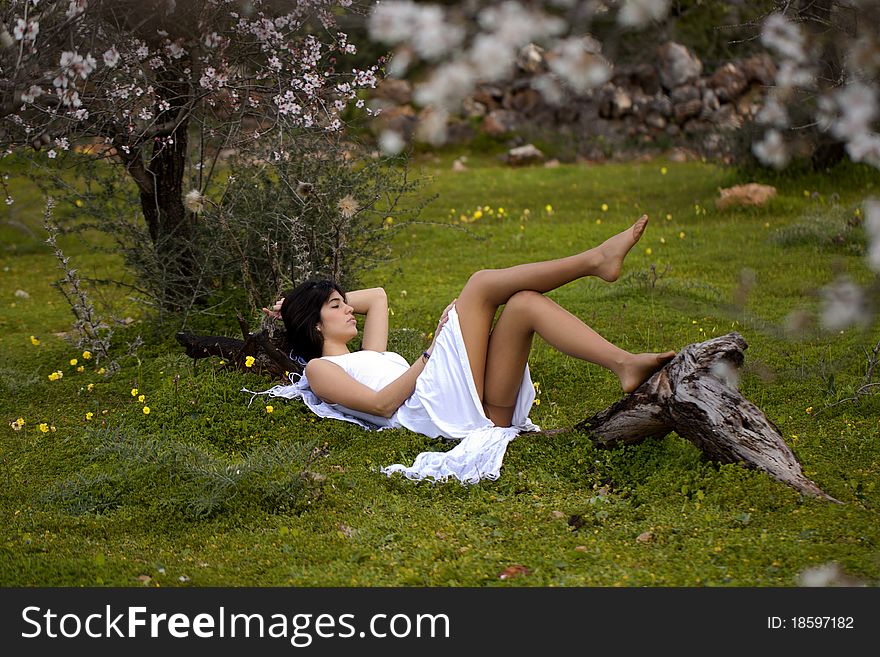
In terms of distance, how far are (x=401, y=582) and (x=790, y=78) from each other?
177 inches

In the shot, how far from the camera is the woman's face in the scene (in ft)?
17.6

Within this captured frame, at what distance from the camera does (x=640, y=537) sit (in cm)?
392

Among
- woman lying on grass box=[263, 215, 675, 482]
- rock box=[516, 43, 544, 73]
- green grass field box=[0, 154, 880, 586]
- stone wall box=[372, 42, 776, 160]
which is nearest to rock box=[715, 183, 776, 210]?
green grass field box=[0, 154, 880, 586]

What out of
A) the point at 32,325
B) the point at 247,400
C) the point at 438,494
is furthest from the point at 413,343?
the point at 32,325

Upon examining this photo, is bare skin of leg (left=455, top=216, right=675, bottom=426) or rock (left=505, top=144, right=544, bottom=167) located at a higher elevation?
rock (left=505, top=144, right=544, bottom=167)

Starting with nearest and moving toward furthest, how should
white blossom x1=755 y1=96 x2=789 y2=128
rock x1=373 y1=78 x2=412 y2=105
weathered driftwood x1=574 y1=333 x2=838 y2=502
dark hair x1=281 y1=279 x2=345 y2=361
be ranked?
weathered driftwood x1=574 y1=333 x2=838 y2=502
dark hair x1=281 y1=279 x2=345 y2=361
white blossom x1=755 y1=96 x2=789 y2=128
rock x1=373 y1=78 x2=412 y2=105

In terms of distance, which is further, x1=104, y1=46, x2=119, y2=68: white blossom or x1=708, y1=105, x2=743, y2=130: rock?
x1=708, y1=105, x2=743, y2=130: rock

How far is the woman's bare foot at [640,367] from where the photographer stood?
14.6 feet

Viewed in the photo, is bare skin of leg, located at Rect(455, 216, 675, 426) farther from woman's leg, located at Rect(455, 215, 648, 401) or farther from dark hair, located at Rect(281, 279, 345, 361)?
dark hair, located at Rect(281, 279, 345, 361)

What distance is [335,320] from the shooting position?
537cm

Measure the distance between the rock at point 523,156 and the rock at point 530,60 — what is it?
240 cm

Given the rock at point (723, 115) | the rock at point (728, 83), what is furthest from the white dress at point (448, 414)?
the rock at point (728, 83)

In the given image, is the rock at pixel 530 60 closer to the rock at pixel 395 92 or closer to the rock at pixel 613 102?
the rock at pixel 613 102
